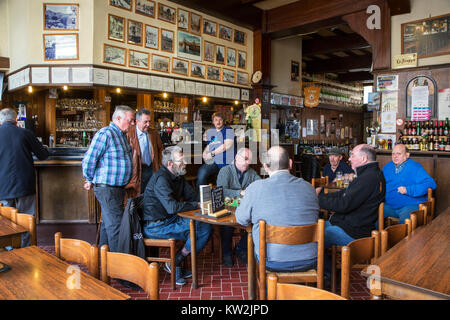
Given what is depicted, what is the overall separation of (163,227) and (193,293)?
27.7 inches

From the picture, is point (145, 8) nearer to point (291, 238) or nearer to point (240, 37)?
point (240, 37)

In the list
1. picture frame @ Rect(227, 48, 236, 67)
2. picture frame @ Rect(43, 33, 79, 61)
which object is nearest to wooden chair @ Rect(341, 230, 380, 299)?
picture frame @ Rect(43, 33, 79, 61)

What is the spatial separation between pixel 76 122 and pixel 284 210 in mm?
6754

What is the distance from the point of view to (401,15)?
6.68m

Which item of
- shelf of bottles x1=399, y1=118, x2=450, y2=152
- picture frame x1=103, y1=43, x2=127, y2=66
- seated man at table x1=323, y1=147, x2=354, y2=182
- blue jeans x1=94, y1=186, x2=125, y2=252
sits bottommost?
blue jeans x1=94, y1=186, x2=125, y2=252

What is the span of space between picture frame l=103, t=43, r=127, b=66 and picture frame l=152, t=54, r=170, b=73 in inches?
25.4

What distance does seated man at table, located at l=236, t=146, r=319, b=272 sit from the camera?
99.7 inches

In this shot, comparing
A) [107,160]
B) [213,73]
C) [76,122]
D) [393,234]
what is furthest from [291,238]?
[76,122]

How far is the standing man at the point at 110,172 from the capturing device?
3.70 meters

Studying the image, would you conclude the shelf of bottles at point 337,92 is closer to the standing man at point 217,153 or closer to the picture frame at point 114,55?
the picture frame at point 114,55

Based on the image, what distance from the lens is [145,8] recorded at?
22.8 ft

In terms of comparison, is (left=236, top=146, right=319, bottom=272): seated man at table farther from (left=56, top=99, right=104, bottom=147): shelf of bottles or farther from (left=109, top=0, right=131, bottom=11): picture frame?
(left=56, top=99, right=104, bottom=147): shelf of bottles
